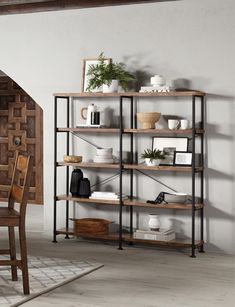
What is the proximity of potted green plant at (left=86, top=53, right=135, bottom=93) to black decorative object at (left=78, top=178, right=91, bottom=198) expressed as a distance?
38.4 inches

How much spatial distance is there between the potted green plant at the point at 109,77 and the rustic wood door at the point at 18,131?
9.94 ft

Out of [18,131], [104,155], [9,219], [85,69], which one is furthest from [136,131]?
[18,131]

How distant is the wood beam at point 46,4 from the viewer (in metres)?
→ 6.28

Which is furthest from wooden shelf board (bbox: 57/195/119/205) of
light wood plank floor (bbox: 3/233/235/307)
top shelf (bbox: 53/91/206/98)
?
top shelf (bbox: 53/91/206/98)

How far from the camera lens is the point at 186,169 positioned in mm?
5637

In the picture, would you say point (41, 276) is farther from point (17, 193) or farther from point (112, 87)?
point (112, 87)

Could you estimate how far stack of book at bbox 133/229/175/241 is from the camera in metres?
5.84

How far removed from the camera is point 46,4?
21.4ft

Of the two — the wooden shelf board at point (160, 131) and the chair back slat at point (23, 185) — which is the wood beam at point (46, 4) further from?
the chair back slat at point (23, 185)

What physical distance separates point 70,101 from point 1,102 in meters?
3.12

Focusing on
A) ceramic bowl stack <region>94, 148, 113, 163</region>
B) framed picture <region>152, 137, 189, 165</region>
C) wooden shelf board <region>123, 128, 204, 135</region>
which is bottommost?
ceramic bowl stack <region>94, 148, 113, 163</region>

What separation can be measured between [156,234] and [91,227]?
73 centimetres

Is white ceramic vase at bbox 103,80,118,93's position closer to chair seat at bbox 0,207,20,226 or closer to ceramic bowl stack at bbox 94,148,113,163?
ceramic bowl stack at bbox 94,148,113,163

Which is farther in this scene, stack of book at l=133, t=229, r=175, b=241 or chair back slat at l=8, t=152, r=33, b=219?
stack of book at l=133, t=229, r=175, b=241
